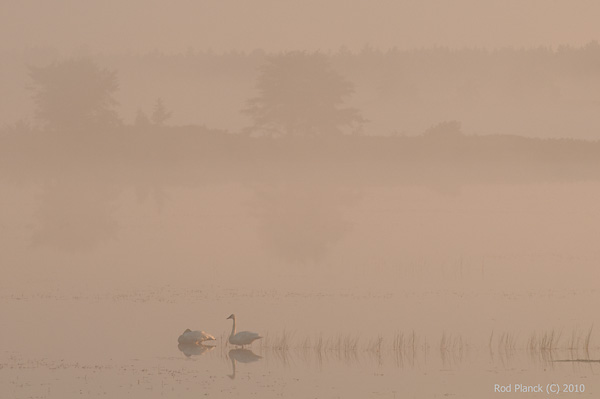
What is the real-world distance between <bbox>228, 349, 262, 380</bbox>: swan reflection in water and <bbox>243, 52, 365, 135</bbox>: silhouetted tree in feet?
210

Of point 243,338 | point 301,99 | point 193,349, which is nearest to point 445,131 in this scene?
point 301,99

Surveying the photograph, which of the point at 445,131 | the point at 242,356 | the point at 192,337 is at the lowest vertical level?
the point at 242,356

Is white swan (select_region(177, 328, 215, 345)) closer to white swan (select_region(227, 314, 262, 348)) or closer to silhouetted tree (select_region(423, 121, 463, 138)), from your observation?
white swan (select_region(227, 314, 262, 348))

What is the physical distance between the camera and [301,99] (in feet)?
298

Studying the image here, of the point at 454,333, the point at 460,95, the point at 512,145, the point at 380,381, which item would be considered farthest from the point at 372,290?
the point at 460,95

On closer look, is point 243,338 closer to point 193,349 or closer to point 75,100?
point 193,349

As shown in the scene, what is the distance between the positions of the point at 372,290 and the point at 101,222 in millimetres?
22169

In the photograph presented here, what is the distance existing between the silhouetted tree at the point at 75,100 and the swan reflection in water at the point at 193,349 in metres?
64.8

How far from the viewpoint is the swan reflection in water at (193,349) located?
25000mm

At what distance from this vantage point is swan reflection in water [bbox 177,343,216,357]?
25.0 metres

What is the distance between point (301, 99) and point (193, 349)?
66223 millimetres

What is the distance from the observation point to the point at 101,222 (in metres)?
53.1

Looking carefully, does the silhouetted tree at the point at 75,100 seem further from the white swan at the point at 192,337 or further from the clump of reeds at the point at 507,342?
the clump of reeds at the point at 507,342

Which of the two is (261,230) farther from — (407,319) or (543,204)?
(407,319)
